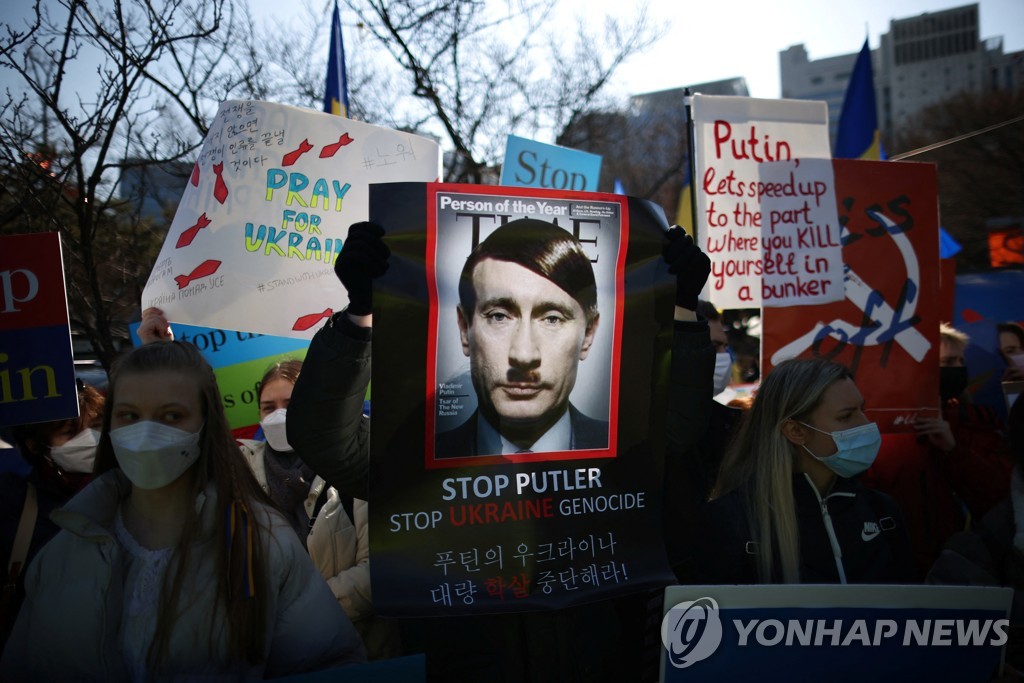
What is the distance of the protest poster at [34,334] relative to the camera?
273 centimetres

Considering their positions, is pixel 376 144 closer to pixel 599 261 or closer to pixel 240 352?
pixel 240 352

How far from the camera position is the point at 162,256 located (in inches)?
128

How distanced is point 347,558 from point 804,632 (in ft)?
4.66

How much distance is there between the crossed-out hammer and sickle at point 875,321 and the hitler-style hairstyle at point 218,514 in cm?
238

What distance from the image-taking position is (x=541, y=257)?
81.9 inches

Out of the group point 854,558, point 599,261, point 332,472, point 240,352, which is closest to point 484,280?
point 599,261

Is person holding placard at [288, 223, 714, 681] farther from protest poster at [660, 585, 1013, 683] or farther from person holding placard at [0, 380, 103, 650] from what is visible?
person holding placard at [0, 380, 103, 650]

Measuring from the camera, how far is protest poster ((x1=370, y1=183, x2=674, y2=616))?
6.44ft

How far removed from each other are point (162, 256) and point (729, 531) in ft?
7.61

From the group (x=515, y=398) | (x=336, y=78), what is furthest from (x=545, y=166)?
(x=515, y=398)

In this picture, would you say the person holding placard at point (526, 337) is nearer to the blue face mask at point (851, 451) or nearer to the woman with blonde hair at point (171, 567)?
the woman with blonde hair at point (171, 567)

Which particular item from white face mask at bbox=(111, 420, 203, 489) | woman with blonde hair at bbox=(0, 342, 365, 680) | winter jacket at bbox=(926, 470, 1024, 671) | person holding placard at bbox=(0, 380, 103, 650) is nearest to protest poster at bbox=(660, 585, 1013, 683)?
winter jacket at bbox=(926, 470, 1024, 671)

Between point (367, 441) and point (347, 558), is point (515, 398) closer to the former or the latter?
point (367, 441)

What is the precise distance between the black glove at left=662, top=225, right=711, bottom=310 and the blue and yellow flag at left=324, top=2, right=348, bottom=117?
3310 mm
